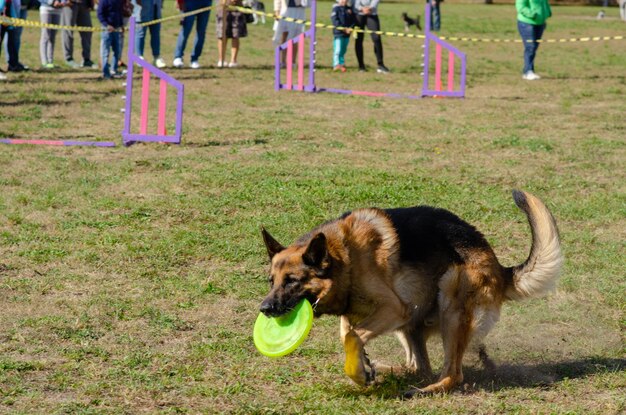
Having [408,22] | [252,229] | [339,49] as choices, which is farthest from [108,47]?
[408,22]

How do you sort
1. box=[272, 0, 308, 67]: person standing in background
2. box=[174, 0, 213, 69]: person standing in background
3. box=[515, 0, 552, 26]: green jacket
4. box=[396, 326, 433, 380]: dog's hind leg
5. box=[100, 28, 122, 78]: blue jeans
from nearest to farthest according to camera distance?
box=[396, 326, 433, 380]: dog's hind leg < box=[100, 28, 122, 78]: blue jeans < box=[515, 0, 552, 26]: green jacket < box=[272, 0, 308, 67]: person standing in background < box=[174, 0, 213, 69]: person standing in background

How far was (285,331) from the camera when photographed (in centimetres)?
518

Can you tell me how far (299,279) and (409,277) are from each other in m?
0.69

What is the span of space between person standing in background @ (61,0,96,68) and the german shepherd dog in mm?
14685

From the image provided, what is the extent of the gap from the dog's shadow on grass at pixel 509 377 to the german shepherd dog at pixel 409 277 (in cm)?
14

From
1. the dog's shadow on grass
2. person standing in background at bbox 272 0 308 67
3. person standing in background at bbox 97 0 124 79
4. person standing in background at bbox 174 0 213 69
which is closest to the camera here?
the dog's shadow on grass

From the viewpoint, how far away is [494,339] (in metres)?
6.26

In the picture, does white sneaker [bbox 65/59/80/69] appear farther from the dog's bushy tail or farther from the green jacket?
the dog's bushy tail

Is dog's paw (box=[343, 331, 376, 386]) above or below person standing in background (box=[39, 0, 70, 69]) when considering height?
below

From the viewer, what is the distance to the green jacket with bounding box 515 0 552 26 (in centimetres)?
1877

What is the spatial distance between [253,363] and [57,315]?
160cm

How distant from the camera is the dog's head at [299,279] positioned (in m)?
5.10

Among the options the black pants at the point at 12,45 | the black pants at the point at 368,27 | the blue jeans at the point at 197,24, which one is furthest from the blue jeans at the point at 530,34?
the black pants at the point at 12,45

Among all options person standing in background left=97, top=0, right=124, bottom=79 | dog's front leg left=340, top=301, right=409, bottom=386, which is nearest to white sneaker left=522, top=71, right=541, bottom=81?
person standing in background left=97, top=0, right=124, bottom=79
